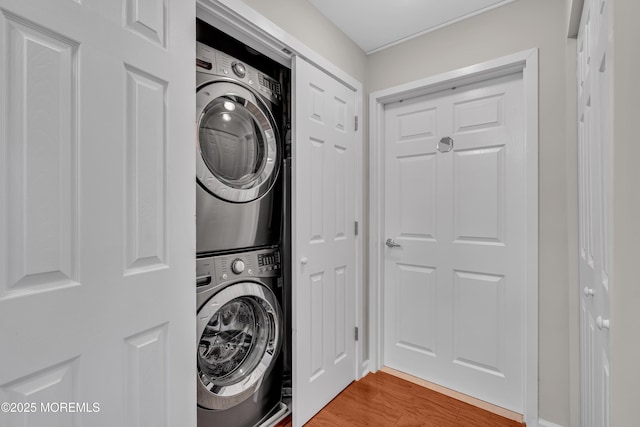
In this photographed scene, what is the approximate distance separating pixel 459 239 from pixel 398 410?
1.13 metres

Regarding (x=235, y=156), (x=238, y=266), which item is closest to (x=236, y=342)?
(x=238, y=266)

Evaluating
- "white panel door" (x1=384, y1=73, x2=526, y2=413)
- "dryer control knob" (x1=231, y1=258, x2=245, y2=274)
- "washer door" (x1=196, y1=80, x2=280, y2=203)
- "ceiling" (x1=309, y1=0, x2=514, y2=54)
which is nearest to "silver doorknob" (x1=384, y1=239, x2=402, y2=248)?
"white panel door" (x1=384, y1=73, x2=526, y2=413)

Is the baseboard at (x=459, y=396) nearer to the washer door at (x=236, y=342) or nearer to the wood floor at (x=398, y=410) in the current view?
the wood floor at (x=398, y=410)

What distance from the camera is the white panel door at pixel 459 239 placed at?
1.82m

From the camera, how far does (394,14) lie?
1860 mm

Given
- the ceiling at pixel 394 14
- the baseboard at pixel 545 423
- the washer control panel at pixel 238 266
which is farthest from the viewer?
the ceiling at pixel 394 14

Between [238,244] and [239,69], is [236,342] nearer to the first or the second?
[238,244]

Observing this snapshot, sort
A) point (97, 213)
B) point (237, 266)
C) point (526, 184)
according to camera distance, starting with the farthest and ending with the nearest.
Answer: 1. point (526, 184)
2. point (237, 266)
3. point (97, 213)

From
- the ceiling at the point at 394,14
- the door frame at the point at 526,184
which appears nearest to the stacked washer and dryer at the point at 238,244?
the ceiling at the point at 394,14

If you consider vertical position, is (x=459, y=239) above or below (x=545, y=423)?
above

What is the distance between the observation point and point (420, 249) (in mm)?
2139

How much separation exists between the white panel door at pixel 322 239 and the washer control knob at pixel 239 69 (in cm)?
30

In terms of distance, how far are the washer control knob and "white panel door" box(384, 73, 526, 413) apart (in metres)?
1.20

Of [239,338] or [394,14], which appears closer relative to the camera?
[239,338]
